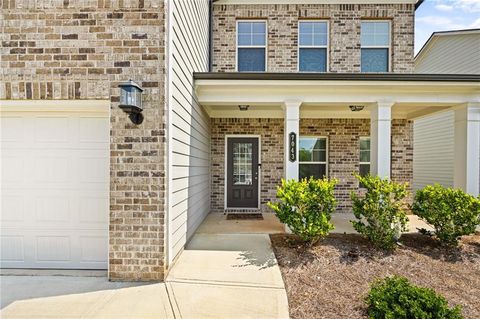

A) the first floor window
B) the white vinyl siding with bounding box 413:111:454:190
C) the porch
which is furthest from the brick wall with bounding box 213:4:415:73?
the white vinyl siding with bounding box 413:111:454:190

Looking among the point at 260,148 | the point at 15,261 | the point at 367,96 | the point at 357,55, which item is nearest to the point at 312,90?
the point at 367,96

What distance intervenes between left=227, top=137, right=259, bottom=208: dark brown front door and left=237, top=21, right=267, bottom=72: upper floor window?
2132 millimetres

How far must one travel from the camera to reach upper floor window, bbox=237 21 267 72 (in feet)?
26.0

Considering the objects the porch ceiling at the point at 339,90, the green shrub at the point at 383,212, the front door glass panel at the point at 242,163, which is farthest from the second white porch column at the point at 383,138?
the front door glass panel at the point at 242,163

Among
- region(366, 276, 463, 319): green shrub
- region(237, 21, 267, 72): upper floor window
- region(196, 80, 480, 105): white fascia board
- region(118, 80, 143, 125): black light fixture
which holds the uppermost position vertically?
region(237, 21, 267, 72): upper floor window

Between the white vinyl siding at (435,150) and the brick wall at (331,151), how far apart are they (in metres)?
3.10

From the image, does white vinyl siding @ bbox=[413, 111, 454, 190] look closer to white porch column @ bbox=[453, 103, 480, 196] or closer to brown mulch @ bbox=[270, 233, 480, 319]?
white porch column @ bbox=[453, 103, 480, 196]

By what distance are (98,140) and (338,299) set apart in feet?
12.2

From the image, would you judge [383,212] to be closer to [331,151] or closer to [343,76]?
[343,76]

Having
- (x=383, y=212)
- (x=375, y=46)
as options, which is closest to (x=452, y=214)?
(x=383, y=212)

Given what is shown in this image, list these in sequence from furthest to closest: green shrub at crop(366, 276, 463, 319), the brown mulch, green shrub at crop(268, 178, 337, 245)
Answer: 1. green shrub at crop(268, 178, 337, 245)
2. the brown mulch
3. green shrub at crop(366, 276, 463, 319)

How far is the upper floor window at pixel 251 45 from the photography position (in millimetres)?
7938

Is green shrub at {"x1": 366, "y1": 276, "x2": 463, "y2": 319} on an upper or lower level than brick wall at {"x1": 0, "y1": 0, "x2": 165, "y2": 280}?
lower

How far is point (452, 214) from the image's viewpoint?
14.7ft
